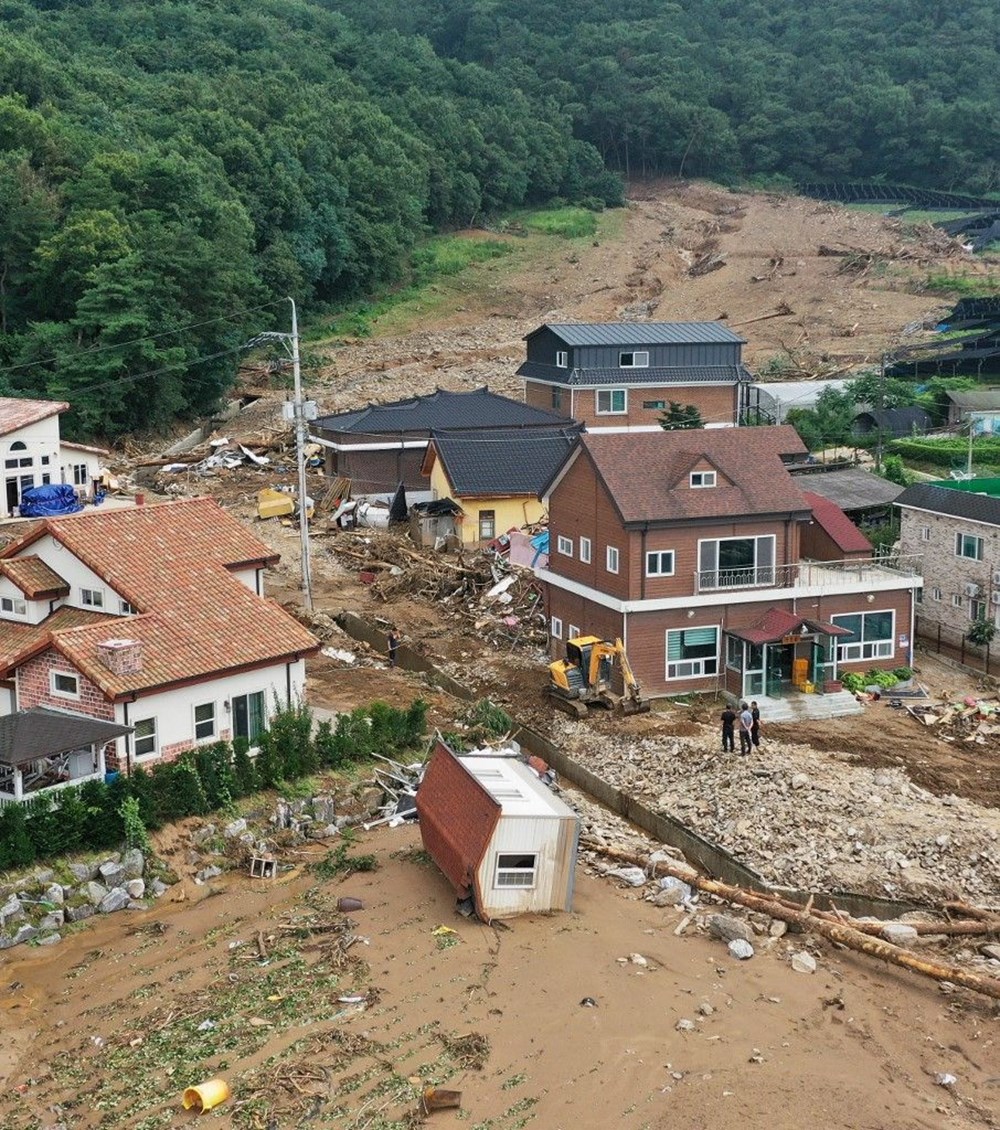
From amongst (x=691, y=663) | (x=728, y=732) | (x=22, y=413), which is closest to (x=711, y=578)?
(x=691, y=663)

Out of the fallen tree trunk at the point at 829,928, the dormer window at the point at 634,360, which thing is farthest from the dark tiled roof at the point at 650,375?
the fallen tree trunk at the point at 829,928

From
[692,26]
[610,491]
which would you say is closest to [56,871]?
[610,491]

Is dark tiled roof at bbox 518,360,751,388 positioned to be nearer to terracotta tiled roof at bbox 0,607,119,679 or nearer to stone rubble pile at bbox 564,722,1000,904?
stone rubble pile at bbox 564,722,1000,904

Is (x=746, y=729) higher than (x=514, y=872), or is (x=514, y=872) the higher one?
(x=514, y=872)

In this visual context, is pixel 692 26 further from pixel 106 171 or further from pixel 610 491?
pixel 610 491

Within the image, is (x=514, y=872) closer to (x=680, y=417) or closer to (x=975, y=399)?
(x=680, y=417)

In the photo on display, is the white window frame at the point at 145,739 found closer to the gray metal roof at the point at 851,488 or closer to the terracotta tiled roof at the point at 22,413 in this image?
the gray metal roof at the point at 851,488
